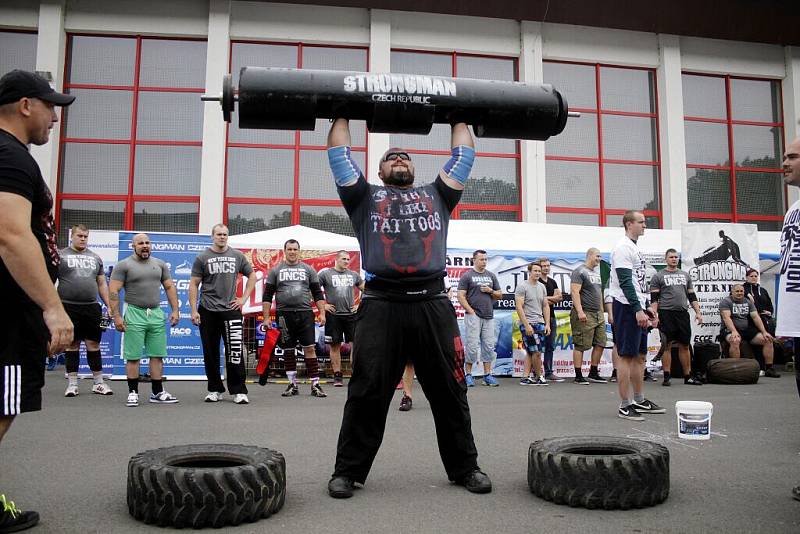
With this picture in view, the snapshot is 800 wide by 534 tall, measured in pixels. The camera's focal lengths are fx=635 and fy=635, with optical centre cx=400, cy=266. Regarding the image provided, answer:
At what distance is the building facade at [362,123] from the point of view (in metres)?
16.0

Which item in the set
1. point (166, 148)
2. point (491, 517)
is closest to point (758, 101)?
point (166, 148)

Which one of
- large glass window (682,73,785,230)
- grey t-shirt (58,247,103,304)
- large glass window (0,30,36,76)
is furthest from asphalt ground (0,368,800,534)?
large glass window (0,30,36,76)

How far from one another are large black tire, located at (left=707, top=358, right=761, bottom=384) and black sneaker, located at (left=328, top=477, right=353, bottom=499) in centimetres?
811

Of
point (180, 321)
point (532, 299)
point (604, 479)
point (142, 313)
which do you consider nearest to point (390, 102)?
point (604, 479)

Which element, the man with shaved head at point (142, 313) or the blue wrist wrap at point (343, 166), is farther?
the man with shaved head at point (142, 313)

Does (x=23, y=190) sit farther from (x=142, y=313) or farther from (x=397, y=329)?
(x=142, y=313)

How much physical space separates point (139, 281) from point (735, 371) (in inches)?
334

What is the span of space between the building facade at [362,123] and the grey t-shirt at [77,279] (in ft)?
26.0

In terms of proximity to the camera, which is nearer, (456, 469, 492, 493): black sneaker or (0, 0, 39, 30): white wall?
(456, 469, 492, 493): black sneaker

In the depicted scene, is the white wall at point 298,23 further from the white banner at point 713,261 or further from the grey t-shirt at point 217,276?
the grey t-shirt at point 217,276

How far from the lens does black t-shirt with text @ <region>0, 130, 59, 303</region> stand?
2473 millimetres

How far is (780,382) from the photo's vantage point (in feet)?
32.2

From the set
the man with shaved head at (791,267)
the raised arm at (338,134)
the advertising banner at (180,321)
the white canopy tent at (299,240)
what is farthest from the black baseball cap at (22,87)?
the white canopy tent at (299,240)

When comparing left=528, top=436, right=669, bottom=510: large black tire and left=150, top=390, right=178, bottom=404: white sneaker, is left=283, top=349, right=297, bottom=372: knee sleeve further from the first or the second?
left=528, top=436, right=669, bottom=510: large black tire
